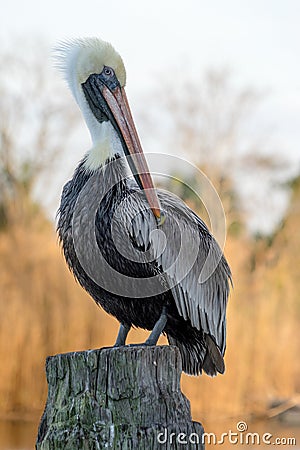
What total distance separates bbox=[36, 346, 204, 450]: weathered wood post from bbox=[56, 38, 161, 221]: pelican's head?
1.16 metres

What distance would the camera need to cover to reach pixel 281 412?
1221cm

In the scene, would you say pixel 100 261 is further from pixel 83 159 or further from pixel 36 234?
pixel 36 234

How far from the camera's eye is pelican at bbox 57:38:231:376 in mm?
3648

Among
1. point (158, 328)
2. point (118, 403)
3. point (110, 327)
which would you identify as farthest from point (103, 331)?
point (118, 403)

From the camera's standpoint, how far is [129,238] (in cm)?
366

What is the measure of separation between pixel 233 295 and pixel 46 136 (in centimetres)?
861

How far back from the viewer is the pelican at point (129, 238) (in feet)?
12.0

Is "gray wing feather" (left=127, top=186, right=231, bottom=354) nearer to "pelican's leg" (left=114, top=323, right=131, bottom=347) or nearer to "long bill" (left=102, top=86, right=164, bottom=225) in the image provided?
"long bill" (left=102, top=86, right=164, bottom=225)

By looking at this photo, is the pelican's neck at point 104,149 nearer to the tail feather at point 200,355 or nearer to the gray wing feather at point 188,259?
the gray wing feather at point 188,259

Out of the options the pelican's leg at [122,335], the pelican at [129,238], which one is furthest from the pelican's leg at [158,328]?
the pelican's leg at [122,335]

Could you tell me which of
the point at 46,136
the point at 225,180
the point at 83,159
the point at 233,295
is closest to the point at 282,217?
the point at 225,180

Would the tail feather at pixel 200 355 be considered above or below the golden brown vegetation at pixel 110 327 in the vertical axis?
below

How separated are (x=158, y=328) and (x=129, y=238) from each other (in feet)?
1.33

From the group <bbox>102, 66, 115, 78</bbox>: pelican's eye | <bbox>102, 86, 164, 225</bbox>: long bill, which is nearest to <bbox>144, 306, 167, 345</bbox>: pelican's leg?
<bbox>102, 86, 164, 225</bbox>: long bill
